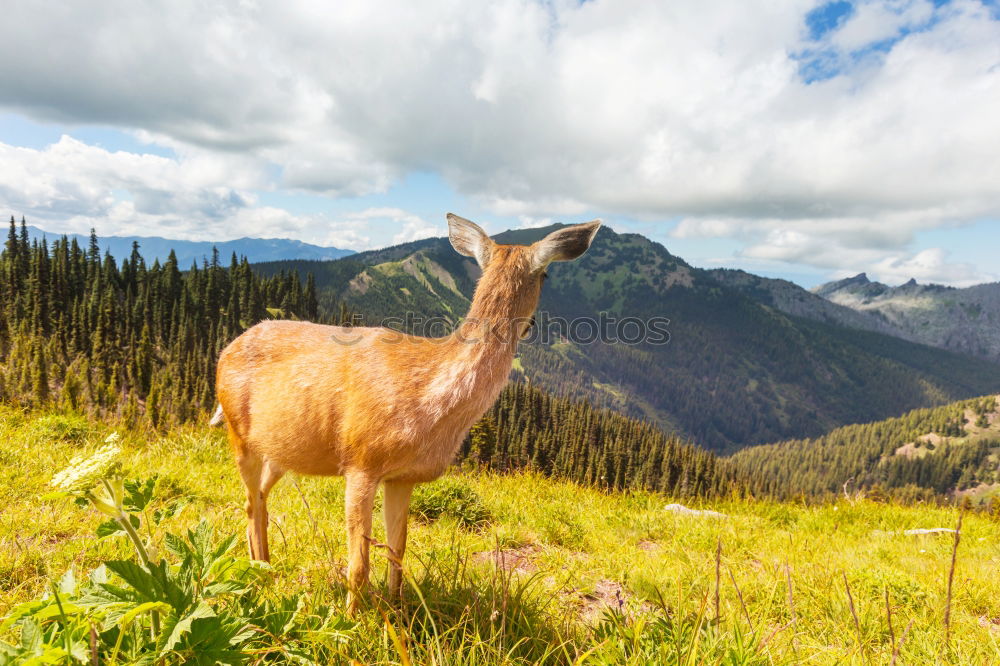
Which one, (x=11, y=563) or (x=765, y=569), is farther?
(x=765, y=569)

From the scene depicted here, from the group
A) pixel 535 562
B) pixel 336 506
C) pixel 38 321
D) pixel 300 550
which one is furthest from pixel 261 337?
pixel 38 321

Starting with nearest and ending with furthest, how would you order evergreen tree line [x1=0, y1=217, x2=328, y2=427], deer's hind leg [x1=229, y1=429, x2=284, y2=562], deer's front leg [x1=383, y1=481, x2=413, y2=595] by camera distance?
1. deer's front leg [x1=383, y1=481, x2=413, y2=595]
2. deer's hind leg [x1=229, y1=429, x2=284, y2=562]
3. evergreen tree line [x1=0, y1=217, x2=328, y2=427]

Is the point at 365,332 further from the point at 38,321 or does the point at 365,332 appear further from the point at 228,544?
the point at 38,321

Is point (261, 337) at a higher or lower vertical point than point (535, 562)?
higher

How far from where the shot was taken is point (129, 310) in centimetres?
8712

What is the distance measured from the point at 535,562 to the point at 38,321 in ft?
326

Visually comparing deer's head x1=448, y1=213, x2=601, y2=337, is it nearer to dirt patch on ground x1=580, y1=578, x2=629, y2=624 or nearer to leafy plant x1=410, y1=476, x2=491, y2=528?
dirt patch on ground x1=580, y1=578, x2=629, y2=624

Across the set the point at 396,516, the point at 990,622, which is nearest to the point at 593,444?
the point at 990,622

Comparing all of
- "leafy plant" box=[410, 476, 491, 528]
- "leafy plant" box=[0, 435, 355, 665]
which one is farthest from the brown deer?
"leafy plant" box=[410, 476, 491, 528]

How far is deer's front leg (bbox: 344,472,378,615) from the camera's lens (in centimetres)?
376

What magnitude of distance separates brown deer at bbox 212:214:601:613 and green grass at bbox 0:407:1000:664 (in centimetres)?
56

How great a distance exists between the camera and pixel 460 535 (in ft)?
21.0

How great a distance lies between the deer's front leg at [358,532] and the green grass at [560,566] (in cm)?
21

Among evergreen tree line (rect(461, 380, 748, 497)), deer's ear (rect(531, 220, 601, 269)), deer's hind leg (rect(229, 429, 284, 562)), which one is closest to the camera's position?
deer's ear (rect(531, 220, 601, 269))
